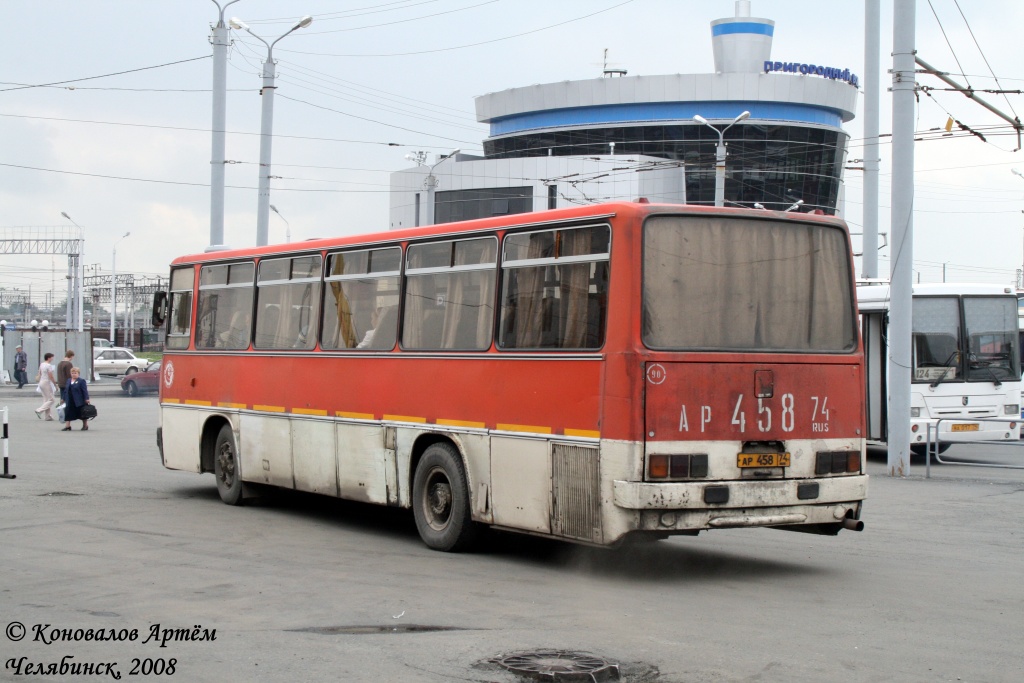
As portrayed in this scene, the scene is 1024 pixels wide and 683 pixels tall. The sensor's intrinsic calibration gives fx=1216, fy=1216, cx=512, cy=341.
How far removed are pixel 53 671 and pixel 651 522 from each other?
4.44 m

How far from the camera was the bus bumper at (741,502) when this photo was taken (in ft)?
30.3

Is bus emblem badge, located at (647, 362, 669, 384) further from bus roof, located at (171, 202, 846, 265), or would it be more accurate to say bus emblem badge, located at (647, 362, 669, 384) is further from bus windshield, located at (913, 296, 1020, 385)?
bus windshield, located at (913, 296, 1020, 385)

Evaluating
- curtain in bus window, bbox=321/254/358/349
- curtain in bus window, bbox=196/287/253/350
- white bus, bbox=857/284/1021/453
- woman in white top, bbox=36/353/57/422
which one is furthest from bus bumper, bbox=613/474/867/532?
woman in white top, bbox=36/353/57/422

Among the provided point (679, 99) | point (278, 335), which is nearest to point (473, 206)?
point (679, 99)

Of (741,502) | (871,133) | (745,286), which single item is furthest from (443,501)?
(871,133)

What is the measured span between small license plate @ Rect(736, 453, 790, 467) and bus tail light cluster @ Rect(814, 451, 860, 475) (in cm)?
35

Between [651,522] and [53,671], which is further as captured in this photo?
[651,522]

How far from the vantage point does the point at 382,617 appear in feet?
26.7

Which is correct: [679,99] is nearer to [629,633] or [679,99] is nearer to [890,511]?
[890,511]

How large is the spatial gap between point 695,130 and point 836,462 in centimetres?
6934

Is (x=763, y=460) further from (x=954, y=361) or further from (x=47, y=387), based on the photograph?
(x=47, y=387)

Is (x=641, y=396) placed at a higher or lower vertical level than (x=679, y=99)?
lower

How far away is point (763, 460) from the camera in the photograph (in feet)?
31.9

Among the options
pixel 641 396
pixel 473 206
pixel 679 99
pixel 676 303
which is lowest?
pixel 641 396
